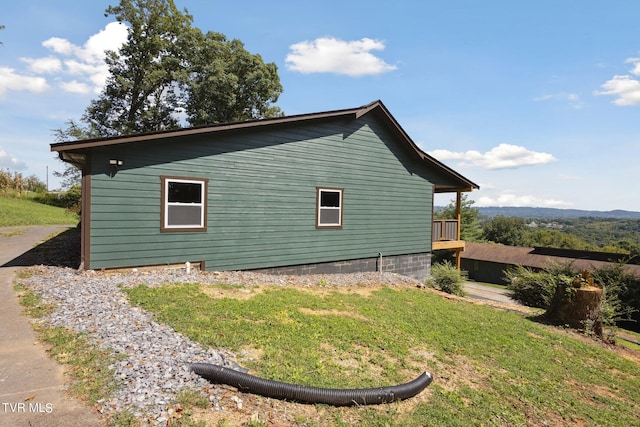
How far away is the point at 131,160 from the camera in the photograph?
26.9 ft

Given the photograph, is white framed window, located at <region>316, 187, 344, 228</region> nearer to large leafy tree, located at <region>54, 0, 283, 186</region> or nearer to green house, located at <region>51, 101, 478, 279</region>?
green house, located at <region>51, 101, 478, 279</region>

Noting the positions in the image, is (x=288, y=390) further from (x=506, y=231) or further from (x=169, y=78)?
(x=506, y=231)

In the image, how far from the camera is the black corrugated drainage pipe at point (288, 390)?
3.46 meters

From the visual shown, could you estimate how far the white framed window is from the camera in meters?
11.7

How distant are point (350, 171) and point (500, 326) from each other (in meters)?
6.91

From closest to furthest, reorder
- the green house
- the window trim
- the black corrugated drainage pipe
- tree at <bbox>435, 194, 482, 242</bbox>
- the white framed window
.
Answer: the black corrugated drainage pipe < the green house < the window trim < the white framed window < tree at <bbox>435, 194, 482, 242</bbox>

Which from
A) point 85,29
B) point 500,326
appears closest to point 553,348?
point 500,326

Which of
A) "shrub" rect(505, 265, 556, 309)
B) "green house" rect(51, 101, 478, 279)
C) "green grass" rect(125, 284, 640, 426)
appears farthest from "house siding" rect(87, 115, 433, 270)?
"shrub" rect(505, 265, 556, 309)

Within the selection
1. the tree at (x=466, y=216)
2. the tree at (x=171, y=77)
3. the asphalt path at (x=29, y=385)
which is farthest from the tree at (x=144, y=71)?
the tree at (x=466, y=216)

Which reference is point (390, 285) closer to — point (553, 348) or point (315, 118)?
point (553, 348)

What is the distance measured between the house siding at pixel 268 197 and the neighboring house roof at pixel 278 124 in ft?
0.95

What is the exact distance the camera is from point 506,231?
7694cm

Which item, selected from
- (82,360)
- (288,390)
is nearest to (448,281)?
(288,390)

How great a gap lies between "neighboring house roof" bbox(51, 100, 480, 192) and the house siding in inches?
11.4
